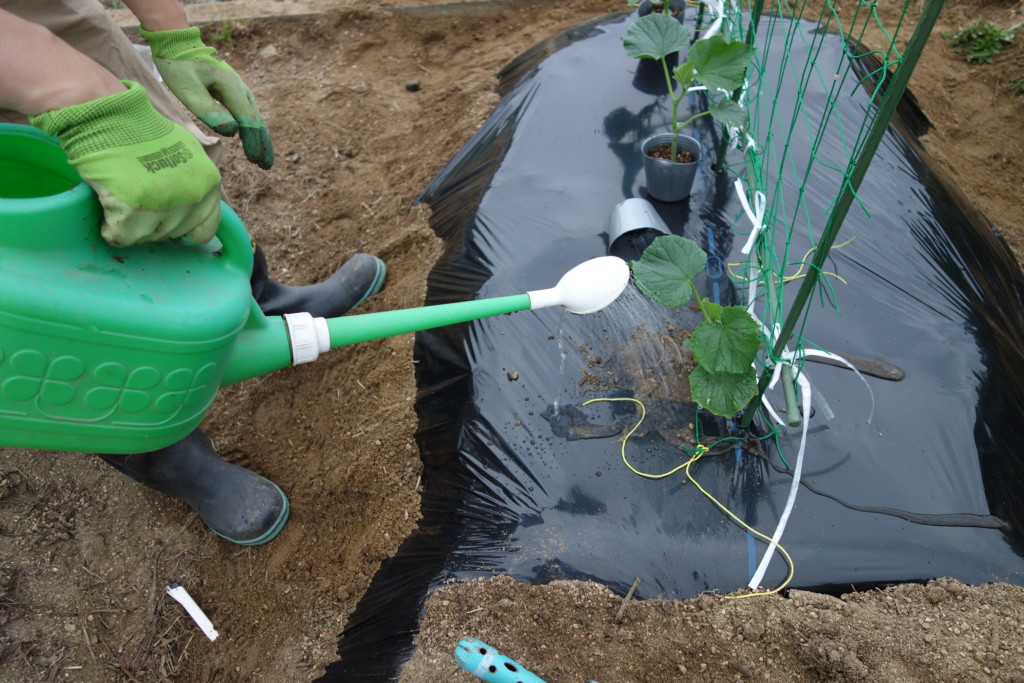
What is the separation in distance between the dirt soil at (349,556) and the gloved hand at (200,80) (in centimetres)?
74

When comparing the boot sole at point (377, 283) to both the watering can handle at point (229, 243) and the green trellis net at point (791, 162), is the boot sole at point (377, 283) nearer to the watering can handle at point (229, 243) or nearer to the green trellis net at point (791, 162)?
the watering can handle at point (229, 243)

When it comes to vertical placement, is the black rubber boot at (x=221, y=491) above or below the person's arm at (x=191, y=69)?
below

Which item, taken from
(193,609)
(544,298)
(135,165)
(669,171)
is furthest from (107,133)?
(669,171)

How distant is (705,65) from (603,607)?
146cm

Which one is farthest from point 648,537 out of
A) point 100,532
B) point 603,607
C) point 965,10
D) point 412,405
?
point 965,10

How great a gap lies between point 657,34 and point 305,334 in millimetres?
1421

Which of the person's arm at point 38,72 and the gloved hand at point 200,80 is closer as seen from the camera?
the person's arm at point 38,72

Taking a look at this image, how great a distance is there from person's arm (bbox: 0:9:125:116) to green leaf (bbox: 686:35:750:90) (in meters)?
1.44

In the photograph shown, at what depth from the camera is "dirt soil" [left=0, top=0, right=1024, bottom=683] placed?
1.24 metres

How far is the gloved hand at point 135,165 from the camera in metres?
0.98

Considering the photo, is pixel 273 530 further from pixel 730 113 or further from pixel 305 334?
pixel 730 113

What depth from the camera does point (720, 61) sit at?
174cm

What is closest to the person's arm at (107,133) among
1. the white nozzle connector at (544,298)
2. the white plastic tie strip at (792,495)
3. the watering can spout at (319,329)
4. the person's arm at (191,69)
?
the watering can spout at (319,329)

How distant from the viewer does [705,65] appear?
1.76 metres
